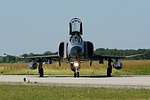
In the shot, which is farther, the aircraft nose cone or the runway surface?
the aircraft nose cone

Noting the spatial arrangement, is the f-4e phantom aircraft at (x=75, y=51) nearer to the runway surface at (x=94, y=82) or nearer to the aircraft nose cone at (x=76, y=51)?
the aircraft nose cone at (x=76, y=51)

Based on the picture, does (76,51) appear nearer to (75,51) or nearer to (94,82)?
(75,51)

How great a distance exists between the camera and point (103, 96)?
2042 cm

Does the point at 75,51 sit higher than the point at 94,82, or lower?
higher

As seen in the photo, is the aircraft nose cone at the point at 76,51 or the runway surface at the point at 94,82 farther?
the aircraft nose cone at the point at 76,51

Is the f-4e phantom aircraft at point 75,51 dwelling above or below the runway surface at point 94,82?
above

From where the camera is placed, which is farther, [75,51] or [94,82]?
[75,51]

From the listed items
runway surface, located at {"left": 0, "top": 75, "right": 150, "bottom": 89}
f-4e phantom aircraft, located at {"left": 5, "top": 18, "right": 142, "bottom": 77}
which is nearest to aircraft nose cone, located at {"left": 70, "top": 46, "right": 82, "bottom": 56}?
f-4e phantom aircraft, located at {"left": 5, "top": 18, "right": 142, "bottom": 77}

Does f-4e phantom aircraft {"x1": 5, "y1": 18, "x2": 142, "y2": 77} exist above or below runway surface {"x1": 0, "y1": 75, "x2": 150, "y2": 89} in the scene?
above

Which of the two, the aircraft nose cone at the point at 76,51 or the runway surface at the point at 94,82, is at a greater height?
the aircraft nose cone at the point at 76,51

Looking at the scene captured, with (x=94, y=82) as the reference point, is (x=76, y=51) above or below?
above

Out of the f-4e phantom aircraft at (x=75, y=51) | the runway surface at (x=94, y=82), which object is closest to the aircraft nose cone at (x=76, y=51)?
the f-4e phantom aircraft at (x=75, y=51)

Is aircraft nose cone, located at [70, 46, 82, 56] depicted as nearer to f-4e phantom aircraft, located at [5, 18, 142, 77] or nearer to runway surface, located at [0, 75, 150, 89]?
f-4e phantom aircraft, located at [5, 18, 142, 77]

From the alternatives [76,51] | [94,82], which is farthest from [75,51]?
[94,82]
